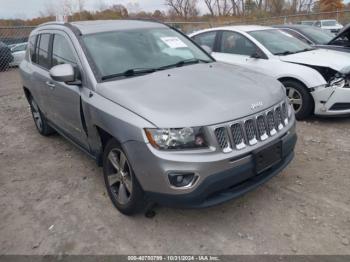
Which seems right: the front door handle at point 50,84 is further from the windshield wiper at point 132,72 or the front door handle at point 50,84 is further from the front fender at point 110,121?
the windshield wiper at point 132,72

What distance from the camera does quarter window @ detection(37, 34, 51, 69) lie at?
14.0ft

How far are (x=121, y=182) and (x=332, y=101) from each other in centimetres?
362

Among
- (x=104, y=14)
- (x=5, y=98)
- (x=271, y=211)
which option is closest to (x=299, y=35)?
(x=271, y=211)

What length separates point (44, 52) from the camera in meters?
4.40

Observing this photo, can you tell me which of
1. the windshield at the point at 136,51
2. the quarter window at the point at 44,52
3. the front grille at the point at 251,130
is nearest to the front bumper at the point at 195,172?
the front grille at the point at 251,130

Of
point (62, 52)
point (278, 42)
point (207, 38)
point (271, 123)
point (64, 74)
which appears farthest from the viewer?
point (207, 38)

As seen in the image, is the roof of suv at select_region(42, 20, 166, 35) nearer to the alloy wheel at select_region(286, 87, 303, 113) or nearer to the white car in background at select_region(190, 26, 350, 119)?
the white car in background at select_region(190, 26, 350, 119)

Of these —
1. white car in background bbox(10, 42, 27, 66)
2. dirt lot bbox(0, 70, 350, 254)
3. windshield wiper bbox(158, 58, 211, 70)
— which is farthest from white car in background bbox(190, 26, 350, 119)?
white car in background bbox(10, 42, 27, 66)

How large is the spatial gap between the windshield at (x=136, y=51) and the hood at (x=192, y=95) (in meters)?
0.21

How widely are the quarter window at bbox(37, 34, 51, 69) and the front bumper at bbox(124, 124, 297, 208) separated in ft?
7.67

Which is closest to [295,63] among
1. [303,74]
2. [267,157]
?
[303,74]

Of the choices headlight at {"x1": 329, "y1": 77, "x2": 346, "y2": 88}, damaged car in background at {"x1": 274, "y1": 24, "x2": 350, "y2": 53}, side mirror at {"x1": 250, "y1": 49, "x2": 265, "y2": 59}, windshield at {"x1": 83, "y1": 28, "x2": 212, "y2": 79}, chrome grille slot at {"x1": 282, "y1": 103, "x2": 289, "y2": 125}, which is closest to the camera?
chrome grille slot at {"x1": 282, "y1": 103, "x2": 289, "y2": 125}

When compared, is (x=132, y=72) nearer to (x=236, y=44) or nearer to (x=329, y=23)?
(x=236, y=44)

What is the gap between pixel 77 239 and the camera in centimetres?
280
